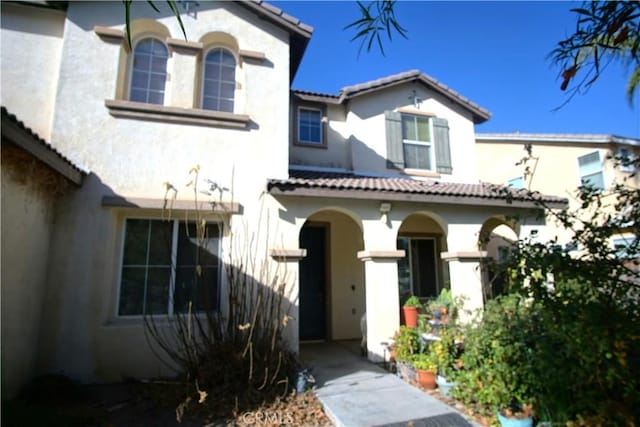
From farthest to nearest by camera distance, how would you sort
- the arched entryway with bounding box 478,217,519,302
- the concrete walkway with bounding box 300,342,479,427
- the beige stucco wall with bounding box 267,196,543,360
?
the beige stucco wall with bounding box 267,196,543,360 → the concrete walkway with bounding box 300,342,479,427 → the arched entryway with bounding box 478,217,519,302

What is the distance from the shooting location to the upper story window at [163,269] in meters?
6.72

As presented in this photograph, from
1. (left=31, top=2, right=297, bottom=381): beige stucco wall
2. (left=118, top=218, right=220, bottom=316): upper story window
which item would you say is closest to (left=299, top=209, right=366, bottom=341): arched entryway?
(left=31, top=2, right=297, bottom=381): beige stucco wall

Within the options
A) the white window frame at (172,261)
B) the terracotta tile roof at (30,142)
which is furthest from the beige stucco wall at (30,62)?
the white window frame at (172,261)

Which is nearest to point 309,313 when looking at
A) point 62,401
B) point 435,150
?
point 62,401

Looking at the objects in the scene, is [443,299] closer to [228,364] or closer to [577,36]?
[228,364]

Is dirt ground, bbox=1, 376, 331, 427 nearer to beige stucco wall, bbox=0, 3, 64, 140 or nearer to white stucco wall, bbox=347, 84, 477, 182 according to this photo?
beige stucco wall, bbox=0, 3, 64, 140

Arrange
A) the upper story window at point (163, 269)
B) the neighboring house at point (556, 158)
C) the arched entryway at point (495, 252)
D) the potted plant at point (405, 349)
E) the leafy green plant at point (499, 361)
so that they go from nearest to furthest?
the arched entryway at point (495, 252), the leafy green plant at point (499, 361), the potted plant at point (405, 349), the upper story window at point (163, 269), the neighboring house at point (556, 158)

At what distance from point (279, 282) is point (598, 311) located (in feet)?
16.9

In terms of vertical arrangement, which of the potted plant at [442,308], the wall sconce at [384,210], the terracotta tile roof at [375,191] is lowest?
the potted plant at [442,308]

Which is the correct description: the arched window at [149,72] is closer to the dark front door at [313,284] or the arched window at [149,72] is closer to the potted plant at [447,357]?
the dark front door at [313,284]

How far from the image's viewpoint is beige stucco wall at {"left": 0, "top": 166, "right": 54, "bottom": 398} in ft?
16.5

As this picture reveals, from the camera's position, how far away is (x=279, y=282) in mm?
7027

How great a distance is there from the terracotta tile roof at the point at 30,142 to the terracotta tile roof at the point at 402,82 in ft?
21.5

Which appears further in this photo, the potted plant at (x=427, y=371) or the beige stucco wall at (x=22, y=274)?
the potted plant at (x=427, y=371)
